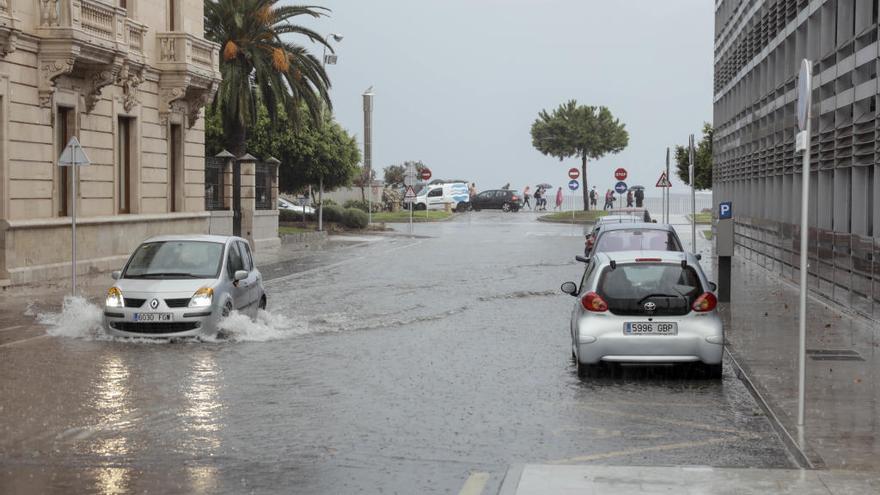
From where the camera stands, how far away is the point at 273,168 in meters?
45.1

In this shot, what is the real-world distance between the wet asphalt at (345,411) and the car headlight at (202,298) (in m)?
0.55

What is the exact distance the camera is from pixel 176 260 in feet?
57.1

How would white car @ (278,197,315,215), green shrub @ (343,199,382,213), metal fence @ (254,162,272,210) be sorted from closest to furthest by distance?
metal fence @ (254,162,272,210) < white car @ (278,197,315,215) < green shrub @ (343,199,382,213)

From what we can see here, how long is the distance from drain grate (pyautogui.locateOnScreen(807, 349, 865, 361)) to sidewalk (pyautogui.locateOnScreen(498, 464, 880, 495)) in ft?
20.8

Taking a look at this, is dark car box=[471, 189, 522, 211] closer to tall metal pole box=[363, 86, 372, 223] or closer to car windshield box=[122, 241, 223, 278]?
tall metal pole box=[363, 86, 372, 223]

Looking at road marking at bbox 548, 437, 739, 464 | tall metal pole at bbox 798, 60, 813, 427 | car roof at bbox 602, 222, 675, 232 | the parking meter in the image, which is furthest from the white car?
road marking at bbox 548, 437, 739, 464

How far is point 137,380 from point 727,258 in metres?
12.3

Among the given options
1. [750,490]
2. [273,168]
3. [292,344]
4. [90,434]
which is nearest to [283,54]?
[273,168]

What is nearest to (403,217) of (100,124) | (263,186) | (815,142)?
(263,186)

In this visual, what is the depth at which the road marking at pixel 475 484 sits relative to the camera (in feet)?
26.4

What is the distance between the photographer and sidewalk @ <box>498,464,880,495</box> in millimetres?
7797

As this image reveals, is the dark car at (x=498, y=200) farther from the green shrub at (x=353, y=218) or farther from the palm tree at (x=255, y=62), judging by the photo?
the palm tree at (x=255, y=62)

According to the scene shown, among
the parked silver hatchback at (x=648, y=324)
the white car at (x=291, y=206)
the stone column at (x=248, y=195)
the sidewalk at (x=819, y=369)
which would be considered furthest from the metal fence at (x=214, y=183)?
the parked silver hatchback at (x=648, y=324)

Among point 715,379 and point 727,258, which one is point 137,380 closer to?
point 715,379
